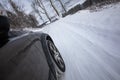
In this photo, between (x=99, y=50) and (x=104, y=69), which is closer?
(x=104, y=69)

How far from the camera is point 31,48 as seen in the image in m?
3.42

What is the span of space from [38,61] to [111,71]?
4.47 feet

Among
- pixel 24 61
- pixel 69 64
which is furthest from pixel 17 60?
pixel 69 64

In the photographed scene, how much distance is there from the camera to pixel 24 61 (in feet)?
9.29

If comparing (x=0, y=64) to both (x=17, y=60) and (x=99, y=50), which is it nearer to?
(x=17, y=60)

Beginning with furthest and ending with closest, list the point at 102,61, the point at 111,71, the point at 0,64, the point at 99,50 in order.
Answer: the point at 99,50 < the point at 102,61 < the point at 111,71 < the point at 0,64

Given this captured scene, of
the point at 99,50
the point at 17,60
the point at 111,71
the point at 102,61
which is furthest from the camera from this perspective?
the point at 99,50

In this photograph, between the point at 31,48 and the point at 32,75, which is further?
the point at 31,48

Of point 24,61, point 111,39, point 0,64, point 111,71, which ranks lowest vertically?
point 111,39

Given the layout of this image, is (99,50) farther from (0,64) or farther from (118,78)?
(0,64)

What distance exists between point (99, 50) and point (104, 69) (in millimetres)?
1136

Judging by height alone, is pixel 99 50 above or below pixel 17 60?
below

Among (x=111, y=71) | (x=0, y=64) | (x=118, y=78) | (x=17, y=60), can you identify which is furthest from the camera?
(x=111, y=71)

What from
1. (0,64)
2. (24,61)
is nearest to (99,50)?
(24,61)
